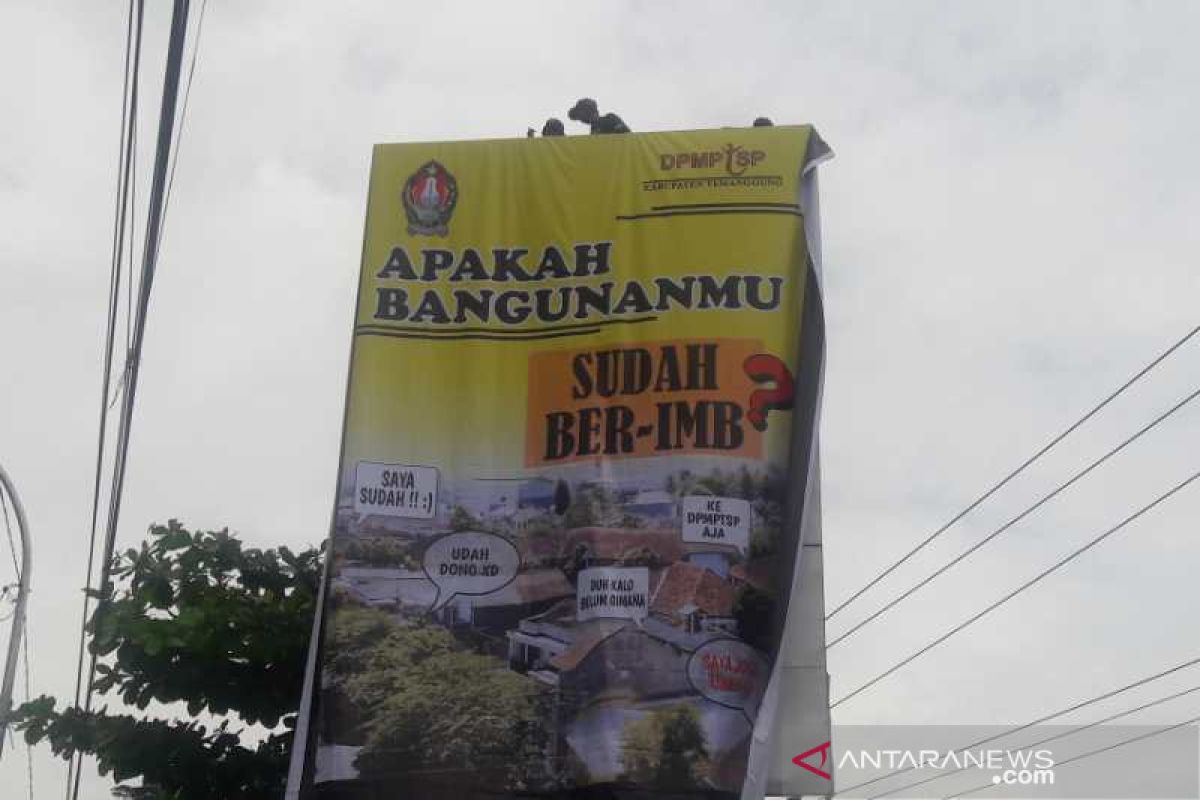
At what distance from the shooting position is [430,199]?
12656 mm

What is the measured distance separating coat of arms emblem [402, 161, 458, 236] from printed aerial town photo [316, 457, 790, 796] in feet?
6.94

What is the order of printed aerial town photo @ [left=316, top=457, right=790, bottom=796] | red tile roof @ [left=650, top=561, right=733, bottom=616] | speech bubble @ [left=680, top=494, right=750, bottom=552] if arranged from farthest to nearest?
speech bubble @ [left=680, top=494, right=750, bottom=552] < red tile roof @ [left=650, top=561, right=733, bottom=616] < printed aerial town photo @ [left=316, top=457, right=790, bottom=796]

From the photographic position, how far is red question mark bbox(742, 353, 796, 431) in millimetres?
11641

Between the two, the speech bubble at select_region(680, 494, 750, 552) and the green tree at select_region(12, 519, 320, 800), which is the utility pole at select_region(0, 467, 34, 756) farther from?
the speech bubble at select_region(680, 494, 750, 552)

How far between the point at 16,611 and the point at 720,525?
7.40 metres

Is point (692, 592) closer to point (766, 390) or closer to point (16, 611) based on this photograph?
point (766, 390)

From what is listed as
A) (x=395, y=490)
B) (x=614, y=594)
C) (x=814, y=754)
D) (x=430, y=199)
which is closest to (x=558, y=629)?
(x=614, y=594)

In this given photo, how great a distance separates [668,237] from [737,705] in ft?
11.8

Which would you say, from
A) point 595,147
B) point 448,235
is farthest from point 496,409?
point 595,147

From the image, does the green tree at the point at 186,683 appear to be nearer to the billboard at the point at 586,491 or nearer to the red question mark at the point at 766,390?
the billboard at the point at 586,491

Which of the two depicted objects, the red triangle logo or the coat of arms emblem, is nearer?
the red triangle logo

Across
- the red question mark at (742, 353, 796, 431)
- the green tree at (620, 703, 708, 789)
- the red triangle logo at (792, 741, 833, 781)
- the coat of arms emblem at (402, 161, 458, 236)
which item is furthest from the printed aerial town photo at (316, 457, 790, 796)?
the coat of arms emblem at (402, 161, 458, 236)

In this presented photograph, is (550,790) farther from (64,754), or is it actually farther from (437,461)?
(64,754)

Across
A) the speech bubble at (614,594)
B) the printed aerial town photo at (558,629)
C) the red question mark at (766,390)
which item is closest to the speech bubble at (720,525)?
the printed aerial town photo at (558,629)
